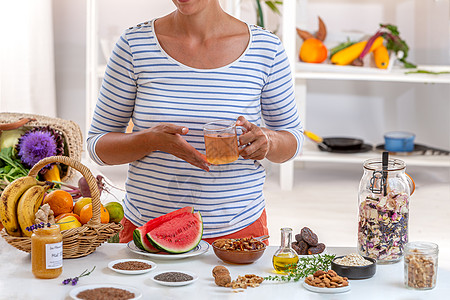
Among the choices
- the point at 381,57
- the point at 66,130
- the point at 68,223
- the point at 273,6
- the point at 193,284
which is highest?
the point at 273,6

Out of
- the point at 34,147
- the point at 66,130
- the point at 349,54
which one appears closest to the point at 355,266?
the point at 34,147

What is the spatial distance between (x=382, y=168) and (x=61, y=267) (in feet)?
2.60

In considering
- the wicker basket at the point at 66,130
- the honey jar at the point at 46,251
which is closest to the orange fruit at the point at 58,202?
the honey jar at the point at 46,251

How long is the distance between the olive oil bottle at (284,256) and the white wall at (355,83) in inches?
138

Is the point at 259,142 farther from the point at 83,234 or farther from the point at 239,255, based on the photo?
the point at 83,234

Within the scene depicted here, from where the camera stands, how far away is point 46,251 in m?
1.54

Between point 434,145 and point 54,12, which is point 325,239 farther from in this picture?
point 54,12

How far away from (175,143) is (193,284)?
0.38 meters

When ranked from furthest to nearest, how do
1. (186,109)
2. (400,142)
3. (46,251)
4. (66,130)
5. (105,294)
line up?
(400,142) → (66,130) → (186,109) → (46,251) → (105,294)

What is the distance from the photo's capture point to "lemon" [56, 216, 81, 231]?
5.58ft

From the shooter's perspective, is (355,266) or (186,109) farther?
(186,109)

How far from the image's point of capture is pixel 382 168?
1645 millimetres

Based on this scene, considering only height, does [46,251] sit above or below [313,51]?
below

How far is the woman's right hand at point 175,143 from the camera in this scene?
1.73 meters
